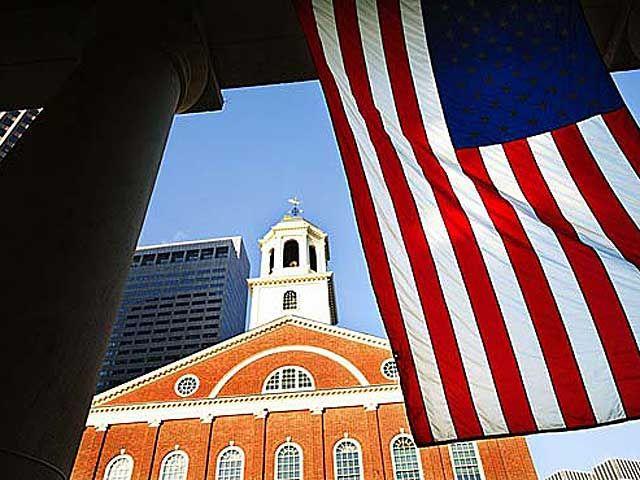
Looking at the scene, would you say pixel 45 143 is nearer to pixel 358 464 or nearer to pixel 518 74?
pixel 518 74

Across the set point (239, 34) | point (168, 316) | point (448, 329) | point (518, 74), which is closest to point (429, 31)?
point (518, 74)

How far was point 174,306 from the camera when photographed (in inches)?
5089

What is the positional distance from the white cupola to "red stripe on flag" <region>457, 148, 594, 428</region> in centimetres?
3136

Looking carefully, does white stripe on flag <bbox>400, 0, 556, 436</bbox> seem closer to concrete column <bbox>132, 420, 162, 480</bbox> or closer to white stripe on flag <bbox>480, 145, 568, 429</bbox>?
white stripe on flag <bbox>480, 145, 568, 429</bbox>

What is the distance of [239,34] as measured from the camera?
4145 mm

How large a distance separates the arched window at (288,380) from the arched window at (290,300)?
7886mm

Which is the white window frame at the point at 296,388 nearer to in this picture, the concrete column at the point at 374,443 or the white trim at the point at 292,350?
the white trim at the point at 292,350

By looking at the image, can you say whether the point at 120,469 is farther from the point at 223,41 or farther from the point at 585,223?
the point at 585,223

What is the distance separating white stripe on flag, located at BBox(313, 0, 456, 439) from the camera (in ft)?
10.0

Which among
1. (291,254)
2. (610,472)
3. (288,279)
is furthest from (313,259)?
(610,472)

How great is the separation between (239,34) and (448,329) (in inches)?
114

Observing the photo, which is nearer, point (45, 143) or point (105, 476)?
point (45, 143)

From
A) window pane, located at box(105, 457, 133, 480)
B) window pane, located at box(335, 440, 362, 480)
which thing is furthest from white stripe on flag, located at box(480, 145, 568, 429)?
window pane, located at box(105, 457, 133, 480)

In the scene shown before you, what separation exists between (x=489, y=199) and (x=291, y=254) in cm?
3775
